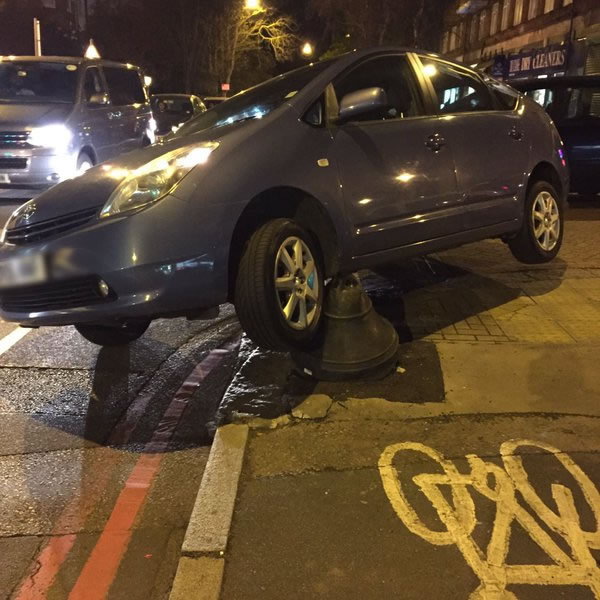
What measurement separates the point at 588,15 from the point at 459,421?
2357 cm

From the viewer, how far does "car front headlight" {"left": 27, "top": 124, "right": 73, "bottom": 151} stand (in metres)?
9.05

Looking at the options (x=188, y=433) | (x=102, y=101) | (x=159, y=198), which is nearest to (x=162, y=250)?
(x=159, y=198)

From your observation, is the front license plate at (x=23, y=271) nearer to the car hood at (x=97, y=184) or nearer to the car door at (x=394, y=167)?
the car hood at (x=97, y=184)

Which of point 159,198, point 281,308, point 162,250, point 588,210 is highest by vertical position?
point 159,198

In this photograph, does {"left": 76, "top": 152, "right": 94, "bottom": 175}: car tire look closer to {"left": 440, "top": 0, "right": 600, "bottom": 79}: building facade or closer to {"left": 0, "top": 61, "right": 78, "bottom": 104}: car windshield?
{"left": 0, "top": 61, "right": 78, "bottom": 104}: car windshield

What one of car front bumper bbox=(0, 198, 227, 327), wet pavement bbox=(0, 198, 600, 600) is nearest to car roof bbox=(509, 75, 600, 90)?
wet pavement bbox=(0, 198, 600, 600)

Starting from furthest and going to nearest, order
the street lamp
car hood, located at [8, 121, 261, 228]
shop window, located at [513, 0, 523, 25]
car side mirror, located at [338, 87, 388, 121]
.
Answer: the street lamp < shop window, located at [513, 0, 523, 25] < car side mirror, located at [338, 87, 388, 121] < car hood, located at [8, 121, 261, 228]

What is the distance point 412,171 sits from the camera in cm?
439

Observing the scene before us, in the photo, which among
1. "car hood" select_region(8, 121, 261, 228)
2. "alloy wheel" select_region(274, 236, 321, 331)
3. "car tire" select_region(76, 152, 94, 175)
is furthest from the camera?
"car tire" select_region(76, 152, 94, 175)

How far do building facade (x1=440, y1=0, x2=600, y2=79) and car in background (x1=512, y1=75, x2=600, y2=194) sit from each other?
28.5 ft

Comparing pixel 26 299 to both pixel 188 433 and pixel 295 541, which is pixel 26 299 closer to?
pixel 188 433

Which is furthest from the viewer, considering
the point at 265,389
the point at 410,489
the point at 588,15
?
the point at 588,15

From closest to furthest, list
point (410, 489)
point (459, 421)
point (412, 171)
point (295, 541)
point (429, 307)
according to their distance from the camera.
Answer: point (295, 541) < point (410, 489) < point (459, 421) < point (412, 171) < point (429, 307)

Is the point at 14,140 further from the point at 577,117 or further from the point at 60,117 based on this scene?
the point at 577,117
